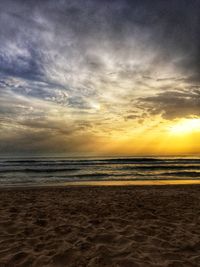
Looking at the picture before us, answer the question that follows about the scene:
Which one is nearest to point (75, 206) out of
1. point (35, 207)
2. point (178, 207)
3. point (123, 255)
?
point (35, 207)

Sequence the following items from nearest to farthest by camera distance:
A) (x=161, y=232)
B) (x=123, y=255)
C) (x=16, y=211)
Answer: (x=123, y=255)
(x=161, y=232)
(x=16, y=211)

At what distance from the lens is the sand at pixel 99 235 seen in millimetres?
3686

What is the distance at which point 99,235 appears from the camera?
479cm

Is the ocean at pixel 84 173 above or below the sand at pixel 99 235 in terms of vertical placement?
below

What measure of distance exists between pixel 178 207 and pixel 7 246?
591cm

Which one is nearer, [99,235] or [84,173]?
[99,235]

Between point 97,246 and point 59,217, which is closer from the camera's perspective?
point 97,246

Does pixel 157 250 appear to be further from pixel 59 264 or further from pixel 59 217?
pixel 59 217

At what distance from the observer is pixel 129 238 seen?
182 inches

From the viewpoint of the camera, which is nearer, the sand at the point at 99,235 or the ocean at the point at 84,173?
the sand at the point at 99,235

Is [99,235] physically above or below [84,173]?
above

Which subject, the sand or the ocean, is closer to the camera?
the sand

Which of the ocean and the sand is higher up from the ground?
the sand

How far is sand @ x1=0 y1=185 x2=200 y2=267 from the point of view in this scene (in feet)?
12.1
